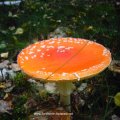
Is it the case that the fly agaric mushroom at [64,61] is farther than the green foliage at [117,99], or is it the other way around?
the green foliage at [117,99]

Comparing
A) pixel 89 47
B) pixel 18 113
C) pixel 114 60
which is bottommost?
pixel 18 113

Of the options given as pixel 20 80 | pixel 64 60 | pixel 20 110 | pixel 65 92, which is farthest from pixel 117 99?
pixel 20 80

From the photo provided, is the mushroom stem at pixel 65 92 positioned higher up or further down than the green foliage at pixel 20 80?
higher up

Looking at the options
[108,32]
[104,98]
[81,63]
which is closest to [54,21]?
[108,32]

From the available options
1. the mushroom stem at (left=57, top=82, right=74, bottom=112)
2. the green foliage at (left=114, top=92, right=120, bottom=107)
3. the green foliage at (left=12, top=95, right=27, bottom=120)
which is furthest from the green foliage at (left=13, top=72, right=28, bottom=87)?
the green foliage at (left=114, top=92, right=120, bottom=107)

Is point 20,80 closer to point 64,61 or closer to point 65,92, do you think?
point 65,92

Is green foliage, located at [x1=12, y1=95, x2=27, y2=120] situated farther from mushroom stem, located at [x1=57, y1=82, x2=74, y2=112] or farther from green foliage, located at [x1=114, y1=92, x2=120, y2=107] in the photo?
green foliage, located at [x1=114, y1=92, x2=120, y2=107]

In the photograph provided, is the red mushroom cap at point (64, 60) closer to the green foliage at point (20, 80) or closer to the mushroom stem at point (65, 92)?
the mushroom stem at point (65, 92)

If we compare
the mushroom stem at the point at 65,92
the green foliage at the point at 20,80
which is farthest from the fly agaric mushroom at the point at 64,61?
the green foliage at the point at 20,80

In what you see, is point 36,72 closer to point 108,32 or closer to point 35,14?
point 108,32
